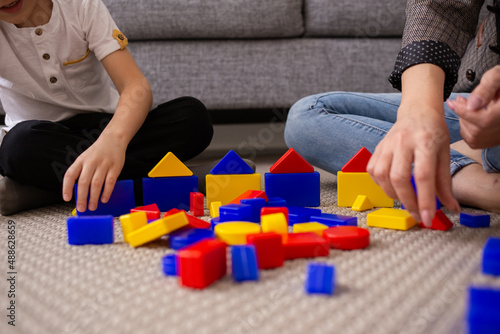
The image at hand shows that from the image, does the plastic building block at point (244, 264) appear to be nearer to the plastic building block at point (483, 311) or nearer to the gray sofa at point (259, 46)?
the plastic building block at point (483, 311)

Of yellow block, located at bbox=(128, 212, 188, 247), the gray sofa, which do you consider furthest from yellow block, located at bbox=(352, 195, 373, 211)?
the gray sofa

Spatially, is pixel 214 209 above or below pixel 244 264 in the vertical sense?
below

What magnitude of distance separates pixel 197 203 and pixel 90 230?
0.21 meters

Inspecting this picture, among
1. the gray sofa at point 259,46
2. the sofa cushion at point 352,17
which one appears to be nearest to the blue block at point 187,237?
the gray sofa at point 259,46

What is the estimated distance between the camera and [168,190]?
85 cm

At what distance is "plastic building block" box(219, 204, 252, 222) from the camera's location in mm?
705

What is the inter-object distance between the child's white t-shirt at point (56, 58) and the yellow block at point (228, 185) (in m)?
0.37

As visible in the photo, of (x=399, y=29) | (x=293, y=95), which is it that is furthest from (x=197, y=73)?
(x=399, y=29)

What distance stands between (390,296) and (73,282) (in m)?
0.32

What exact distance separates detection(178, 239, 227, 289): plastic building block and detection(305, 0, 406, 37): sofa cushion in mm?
1192

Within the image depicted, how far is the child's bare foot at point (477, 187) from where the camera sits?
0.77 m

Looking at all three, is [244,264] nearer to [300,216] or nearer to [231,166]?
[300,216]

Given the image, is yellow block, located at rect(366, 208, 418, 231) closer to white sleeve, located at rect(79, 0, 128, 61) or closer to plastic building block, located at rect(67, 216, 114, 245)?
plastic building block, located at rect(67, 216, 114, 245)

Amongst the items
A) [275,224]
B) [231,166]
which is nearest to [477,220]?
[275,224]
